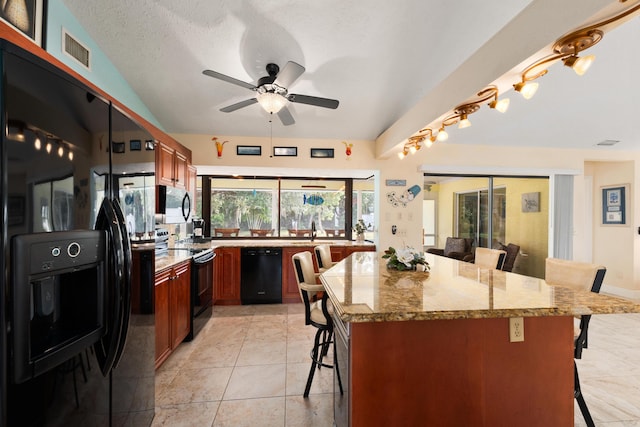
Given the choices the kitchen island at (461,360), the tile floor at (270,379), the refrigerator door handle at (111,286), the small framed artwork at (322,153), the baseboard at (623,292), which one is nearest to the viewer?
the refrigerator door handle at (111,286)

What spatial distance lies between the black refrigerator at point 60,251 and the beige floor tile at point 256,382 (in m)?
0.92

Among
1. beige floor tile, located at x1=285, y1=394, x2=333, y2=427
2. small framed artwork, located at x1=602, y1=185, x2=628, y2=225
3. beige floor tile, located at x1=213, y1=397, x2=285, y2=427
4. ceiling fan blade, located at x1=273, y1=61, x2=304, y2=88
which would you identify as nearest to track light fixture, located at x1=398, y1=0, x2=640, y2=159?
ceiling fan blade, located at x1=273, y1=61, x2=304, y2=88

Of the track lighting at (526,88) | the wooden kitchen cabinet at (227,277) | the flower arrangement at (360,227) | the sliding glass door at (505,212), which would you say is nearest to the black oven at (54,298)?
the track lighting at (526,88)

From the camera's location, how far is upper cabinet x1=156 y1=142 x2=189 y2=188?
3113 millimetres

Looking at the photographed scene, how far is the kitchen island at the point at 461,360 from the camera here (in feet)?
3.95

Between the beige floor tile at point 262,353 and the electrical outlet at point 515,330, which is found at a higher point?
the electrical outlet at point 515,330

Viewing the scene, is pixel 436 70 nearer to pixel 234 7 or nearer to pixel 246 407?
pixel 234 7

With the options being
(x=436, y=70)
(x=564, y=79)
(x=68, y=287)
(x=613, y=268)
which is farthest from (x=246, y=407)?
(x=613, y=268)

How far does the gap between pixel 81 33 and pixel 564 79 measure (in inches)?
172

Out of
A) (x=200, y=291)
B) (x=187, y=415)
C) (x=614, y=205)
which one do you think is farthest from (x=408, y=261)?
(x=614, y=205)

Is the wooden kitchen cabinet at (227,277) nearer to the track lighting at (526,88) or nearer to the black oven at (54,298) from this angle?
the black oven at (54,298)

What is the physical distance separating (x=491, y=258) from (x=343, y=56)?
7.93 feet

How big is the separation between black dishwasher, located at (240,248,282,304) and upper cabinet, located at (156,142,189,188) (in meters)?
1.33

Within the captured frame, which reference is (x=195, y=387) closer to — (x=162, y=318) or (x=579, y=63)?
(x=162, y=318)
